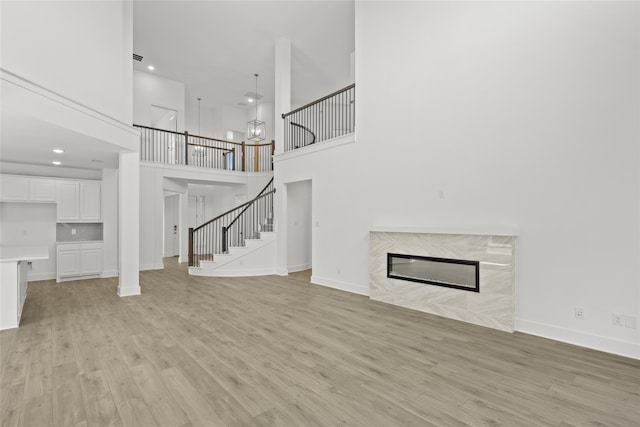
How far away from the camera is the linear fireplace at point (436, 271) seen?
4.14m

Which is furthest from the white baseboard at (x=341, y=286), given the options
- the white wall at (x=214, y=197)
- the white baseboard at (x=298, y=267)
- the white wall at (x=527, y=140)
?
the white wall at (x=214, y=197)

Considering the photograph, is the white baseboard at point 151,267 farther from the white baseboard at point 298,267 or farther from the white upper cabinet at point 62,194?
the white baseboard at point 298,267

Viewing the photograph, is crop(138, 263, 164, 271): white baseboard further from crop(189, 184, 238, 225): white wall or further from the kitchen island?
the kitchen island

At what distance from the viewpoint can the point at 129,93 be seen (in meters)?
5.50

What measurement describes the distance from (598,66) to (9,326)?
7.67 metres

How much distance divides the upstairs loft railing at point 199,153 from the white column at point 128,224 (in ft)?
12.6

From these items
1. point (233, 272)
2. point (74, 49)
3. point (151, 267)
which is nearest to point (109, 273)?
point (151, 267)

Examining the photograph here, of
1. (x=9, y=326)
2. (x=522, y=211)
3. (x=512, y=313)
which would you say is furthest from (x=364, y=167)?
(x=9, y=326)

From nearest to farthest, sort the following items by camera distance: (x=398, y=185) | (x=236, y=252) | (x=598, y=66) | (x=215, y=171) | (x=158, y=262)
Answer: (x=598, y=66)
(x=398, y=185)
(x=236, y=252)
(x=158, y=262)
(x=215, y=171)

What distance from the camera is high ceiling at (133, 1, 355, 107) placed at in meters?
6.82

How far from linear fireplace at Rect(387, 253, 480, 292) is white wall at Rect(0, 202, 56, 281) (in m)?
7.41

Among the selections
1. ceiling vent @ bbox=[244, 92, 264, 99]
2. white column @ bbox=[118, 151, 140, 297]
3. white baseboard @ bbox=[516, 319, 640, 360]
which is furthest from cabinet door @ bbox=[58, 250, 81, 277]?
white baseboard @ bbox=[516, 319, 640, 360]

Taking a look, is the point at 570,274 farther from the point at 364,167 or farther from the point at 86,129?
the point at 86,129

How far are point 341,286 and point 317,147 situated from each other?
9.75 feet
